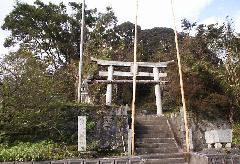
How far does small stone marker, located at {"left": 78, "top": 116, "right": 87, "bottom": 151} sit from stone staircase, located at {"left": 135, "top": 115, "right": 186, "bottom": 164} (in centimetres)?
228

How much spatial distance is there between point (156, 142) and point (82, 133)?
3.76 m

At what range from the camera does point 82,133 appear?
13.1 meters

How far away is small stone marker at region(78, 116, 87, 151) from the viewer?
508 inches

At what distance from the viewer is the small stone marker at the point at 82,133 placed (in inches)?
508

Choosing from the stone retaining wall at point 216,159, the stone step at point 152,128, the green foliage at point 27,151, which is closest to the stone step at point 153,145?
the stone step at point 152,128

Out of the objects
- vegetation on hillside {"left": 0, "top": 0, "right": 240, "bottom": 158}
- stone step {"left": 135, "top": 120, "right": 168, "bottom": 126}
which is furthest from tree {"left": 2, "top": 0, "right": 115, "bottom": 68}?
stone step {"left": 135, "top": 120, "right": 168, "bottom": 126}

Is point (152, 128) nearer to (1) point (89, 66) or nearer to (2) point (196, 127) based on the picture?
(2) point (196, 127)

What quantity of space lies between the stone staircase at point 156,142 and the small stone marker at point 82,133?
228cm

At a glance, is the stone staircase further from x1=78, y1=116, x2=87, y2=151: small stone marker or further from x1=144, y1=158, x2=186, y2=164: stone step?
x1=78, y1=116, x2=87, y2=151: small stone marker

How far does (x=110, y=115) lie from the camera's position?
14.8 m

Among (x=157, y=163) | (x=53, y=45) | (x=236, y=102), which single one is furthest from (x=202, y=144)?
(x=53, y=45)

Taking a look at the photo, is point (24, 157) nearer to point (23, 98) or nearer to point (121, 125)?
point (23, 98)

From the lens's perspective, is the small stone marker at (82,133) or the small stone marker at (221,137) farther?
the small stone marker at (221,137)

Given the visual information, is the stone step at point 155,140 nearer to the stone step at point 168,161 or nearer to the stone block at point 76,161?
the stone step at point 168,161
